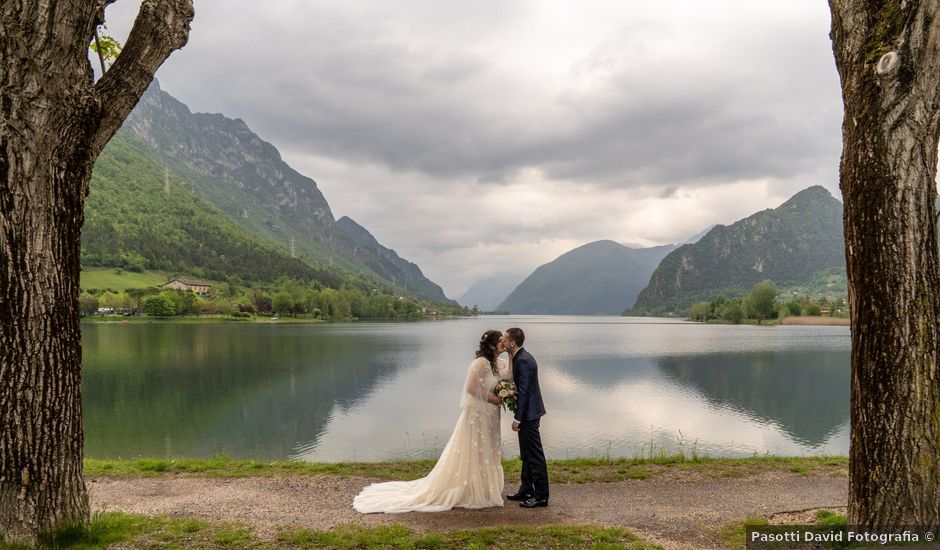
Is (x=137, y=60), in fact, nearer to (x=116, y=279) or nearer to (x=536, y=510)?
(x=536, y=510)

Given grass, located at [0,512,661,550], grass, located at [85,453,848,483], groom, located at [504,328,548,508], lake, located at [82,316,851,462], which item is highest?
groom, located at [504,328,548,508]

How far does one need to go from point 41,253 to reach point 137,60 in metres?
2.74

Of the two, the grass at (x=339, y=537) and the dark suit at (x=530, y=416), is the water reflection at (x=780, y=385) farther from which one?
the grass at (x=339, y=537)

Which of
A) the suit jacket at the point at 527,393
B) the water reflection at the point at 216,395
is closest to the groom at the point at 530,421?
the suit jacket at the point at 527,393

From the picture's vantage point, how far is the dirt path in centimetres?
818

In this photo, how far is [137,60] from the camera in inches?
272

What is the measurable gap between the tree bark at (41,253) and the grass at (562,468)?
19.6 ft

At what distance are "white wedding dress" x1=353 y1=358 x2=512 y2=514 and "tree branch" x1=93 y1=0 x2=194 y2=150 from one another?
6568 millimetres

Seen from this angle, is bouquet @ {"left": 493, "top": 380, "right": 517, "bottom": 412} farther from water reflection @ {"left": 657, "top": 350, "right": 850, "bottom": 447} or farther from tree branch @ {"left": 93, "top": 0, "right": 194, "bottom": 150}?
water reflection @ {"left": 657, "top": 350, "right": 850, "bottom": 447}

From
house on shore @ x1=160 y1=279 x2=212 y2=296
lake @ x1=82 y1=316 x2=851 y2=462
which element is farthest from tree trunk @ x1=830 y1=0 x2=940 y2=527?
house on shore @ x1=160 y1=279 x2=212 y2=296

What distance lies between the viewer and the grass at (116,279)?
139637mm

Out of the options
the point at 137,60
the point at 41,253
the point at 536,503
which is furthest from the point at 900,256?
the point at 41,253

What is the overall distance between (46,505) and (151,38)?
19.7ft

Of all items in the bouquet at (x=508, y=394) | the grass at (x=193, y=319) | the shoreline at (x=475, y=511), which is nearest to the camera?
the shoreline at (x=475, y=511)
